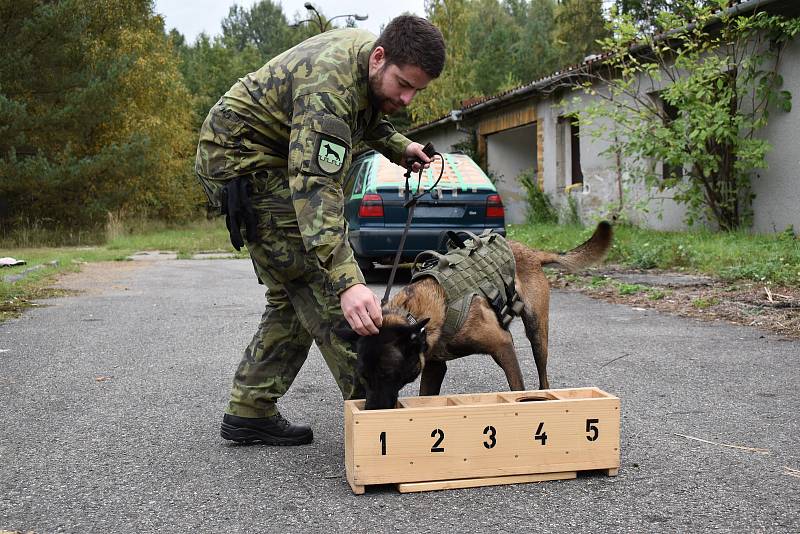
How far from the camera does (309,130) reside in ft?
9.10

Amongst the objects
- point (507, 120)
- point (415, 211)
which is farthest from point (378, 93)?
point (507, 120)

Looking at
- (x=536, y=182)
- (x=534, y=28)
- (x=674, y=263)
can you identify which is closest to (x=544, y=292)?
(x=674, y=263)

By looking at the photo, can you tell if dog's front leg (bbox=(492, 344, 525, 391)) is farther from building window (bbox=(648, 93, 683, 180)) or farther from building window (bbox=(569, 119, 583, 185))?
building window (bbox=(569, 119, 583, 185))

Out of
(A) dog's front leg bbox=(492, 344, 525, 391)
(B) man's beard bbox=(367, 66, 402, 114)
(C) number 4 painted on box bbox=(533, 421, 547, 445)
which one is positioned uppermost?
(B) man's beard bbox=(367, 66, 402, 114)

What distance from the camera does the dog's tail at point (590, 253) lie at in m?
4.65

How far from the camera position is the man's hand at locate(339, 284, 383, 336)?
108 inches

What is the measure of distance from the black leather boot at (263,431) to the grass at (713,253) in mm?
6132

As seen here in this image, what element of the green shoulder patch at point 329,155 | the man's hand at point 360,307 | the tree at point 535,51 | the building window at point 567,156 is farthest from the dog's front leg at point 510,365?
the tree at point 535,51

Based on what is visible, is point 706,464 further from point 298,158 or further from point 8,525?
point 8,525

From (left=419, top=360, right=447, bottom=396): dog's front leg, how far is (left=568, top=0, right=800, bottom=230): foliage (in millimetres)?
8693

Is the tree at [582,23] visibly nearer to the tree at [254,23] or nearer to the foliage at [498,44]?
the foliage at [498,44]

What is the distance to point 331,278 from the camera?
→ 9.12 ft

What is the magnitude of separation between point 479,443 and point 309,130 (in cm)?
135

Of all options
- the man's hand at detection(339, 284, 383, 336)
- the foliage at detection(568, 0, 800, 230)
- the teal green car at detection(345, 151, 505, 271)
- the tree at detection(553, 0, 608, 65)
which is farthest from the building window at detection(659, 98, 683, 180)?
the tree at detection(553, 0, 608, 65)
